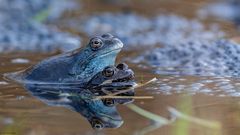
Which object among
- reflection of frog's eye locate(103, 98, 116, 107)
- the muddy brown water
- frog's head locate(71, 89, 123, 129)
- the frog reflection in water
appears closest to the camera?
the muddy brown water

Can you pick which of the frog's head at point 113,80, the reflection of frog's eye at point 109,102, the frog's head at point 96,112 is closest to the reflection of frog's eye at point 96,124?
the frog's head at point 96,112

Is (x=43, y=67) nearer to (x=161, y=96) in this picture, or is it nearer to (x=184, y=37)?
(x=161, y=96)

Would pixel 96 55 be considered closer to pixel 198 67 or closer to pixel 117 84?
pixel 117 84

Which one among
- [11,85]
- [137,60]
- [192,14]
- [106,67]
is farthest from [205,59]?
[192,14]

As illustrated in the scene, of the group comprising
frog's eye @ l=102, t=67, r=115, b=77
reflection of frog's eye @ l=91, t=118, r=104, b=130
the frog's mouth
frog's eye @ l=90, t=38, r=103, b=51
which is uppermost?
frog's eye @ l=90, t=38, r=103, b=51

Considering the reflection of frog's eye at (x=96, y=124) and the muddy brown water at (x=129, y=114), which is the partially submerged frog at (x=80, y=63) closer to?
the muddy brown water at (x=129, y=114)

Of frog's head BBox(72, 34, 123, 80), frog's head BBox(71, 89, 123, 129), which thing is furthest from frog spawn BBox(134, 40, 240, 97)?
frog's head BBox(71, 89, 123, 129)

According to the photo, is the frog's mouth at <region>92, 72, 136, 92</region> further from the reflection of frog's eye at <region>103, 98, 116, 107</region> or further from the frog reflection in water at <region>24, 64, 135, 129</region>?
the reflection of frog's eye at <region>103, 98, 116, 107</region>

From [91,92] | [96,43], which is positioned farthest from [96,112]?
[96,43]
